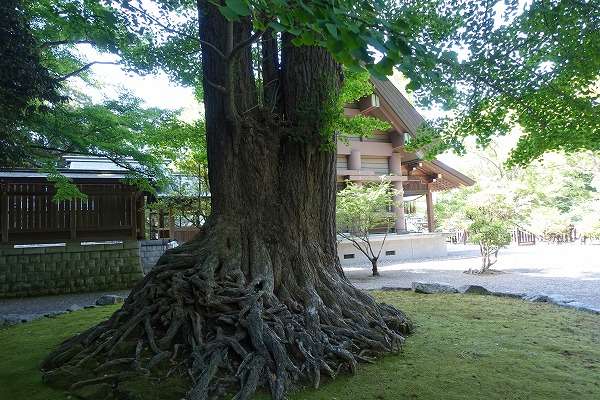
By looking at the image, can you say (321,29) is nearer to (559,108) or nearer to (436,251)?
(559,108)

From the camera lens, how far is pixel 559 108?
443cm

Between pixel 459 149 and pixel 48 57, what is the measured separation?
1085 centimetres

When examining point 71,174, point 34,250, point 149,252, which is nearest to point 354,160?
point 149,252

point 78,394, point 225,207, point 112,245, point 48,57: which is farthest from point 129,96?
point 78,394

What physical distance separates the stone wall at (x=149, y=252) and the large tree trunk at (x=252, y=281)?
357 inches

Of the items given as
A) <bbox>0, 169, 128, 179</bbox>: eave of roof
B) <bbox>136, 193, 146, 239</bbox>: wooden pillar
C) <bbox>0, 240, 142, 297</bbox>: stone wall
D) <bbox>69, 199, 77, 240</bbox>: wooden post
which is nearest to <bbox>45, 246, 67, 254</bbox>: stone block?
<bbox>0, 240, 142, 297</bbox>: stone wall

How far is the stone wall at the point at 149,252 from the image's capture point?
12.8m

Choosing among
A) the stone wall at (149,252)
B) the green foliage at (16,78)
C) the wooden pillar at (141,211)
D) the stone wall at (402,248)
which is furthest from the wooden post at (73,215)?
the stone wall at (402,248)

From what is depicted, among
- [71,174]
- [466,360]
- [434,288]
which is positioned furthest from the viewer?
[71,174]

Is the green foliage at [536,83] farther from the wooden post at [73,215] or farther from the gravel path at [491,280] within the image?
the wooden post at [73,215]

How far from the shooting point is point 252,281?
410cm

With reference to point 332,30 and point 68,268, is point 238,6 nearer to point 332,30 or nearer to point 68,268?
point 332,30

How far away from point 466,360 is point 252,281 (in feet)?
7.11

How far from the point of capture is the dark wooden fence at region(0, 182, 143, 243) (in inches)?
418
